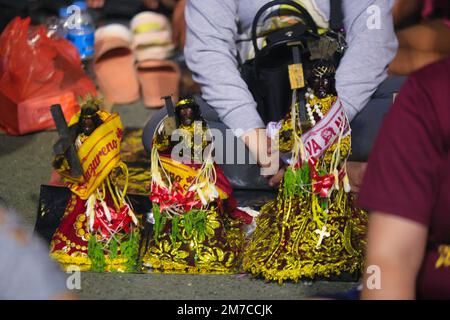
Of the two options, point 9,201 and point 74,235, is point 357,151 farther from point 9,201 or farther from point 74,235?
point 9,201

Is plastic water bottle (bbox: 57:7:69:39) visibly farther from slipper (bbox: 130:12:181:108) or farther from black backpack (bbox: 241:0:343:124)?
black backpack (bbox: 241:0:343:124)

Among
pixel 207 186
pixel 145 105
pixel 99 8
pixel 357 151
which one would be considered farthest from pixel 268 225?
pixel 99 8

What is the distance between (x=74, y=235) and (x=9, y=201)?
586 millimetres

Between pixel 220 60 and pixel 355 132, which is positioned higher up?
pixel 220 60

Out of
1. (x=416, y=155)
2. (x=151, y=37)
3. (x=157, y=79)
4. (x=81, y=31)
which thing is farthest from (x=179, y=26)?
(x=416, y=155)

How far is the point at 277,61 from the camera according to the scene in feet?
9.02

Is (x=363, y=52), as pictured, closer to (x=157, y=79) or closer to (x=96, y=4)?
(x=157, y=79)

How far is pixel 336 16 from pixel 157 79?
46.9 inches

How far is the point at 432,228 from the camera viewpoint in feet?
5.05

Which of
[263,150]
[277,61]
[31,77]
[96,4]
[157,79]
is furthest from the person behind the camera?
[96,4]

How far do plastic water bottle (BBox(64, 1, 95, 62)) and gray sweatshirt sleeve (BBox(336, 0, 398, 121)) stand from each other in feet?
4.86

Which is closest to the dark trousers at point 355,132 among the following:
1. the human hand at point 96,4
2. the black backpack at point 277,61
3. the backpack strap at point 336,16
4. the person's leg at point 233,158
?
the person's leg at point 233,158

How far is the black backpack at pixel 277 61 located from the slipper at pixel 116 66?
1.16m
